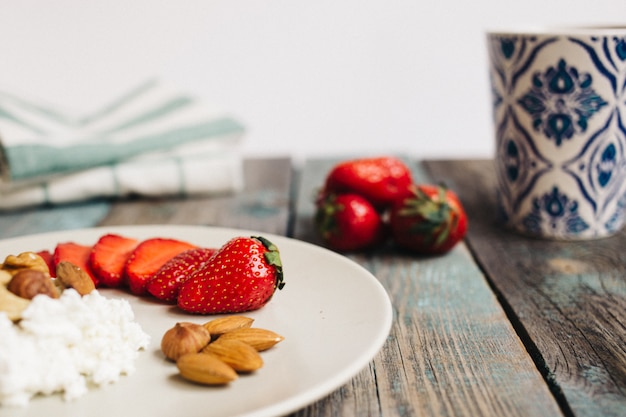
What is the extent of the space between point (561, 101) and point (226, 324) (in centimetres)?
58

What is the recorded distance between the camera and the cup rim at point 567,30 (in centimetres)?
99

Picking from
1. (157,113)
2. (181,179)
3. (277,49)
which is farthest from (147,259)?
(277,49)

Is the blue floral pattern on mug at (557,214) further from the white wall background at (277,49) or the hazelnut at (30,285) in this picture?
the white wall background at (277,49)

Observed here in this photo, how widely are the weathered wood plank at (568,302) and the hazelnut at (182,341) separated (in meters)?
0.30

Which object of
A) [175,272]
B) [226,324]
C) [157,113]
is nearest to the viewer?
[226,324]

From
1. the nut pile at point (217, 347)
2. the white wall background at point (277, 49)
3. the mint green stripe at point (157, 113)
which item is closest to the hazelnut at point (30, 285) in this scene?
the nut pile at point (217, 347)

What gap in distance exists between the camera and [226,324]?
2.28 ft

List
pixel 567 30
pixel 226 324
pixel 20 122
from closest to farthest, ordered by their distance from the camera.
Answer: pixel 226 324 < pixel 567 30 < pixel 20 122

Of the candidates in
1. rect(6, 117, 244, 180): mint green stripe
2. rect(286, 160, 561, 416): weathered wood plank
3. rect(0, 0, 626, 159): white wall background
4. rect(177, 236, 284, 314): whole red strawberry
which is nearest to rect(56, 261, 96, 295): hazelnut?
rect(177, 236, 284, 314): whole red strawberry

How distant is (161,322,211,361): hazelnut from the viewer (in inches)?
25.2

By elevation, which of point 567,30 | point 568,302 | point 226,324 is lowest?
point 568,302

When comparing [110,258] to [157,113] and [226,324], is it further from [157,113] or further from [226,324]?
[157,113]

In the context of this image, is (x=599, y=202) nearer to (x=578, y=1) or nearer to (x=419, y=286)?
(x=419, y=286)

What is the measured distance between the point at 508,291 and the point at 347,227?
8.8 inches
